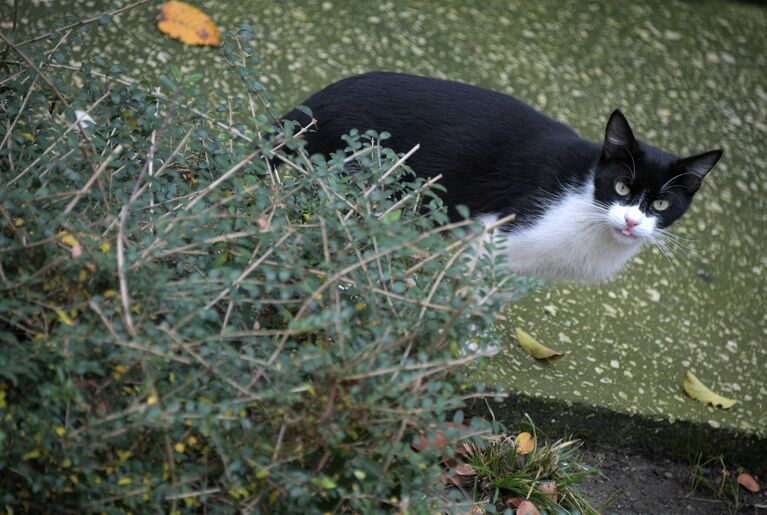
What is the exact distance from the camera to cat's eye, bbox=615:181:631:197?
2982 millimetres

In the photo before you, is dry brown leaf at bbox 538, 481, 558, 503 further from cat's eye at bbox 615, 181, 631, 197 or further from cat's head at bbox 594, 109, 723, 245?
cat's eye at bbox 615, 181, 631, 197

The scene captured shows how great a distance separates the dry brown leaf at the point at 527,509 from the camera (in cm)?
251

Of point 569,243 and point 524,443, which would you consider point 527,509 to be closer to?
point 524,443


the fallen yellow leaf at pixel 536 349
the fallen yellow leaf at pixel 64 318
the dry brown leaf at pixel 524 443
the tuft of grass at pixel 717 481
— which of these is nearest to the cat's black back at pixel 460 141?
the fallen yellow leaf at pixel 536 349

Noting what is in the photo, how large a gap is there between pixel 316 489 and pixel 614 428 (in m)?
1.56

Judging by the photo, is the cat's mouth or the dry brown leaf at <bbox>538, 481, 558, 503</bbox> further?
the cat's mouth

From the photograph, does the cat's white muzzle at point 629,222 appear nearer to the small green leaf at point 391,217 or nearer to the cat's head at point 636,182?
the cat's head at point 636,182

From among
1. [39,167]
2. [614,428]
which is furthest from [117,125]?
[614,428]

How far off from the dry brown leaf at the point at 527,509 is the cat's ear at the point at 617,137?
1.13 meters

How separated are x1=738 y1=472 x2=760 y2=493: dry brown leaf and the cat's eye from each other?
1033 mm

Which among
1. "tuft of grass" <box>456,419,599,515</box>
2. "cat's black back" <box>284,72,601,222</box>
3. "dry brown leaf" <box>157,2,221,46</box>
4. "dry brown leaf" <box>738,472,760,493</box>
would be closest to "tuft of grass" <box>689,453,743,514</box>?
"dry brown leaf" <box>738,472,760,493</box>

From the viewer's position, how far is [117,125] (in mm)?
2219

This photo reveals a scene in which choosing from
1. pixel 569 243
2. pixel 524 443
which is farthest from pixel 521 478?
pixel 569 243

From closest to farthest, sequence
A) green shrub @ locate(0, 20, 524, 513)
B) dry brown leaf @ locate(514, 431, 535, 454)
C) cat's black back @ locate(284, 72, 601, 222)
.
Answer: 1. green shrub @ locate(0, 20, 524, 513)
2. dry brown leaf @ locate(514, 431, 535, 454)
3. cat's black back @ locate(284, 72, 601, 222)
